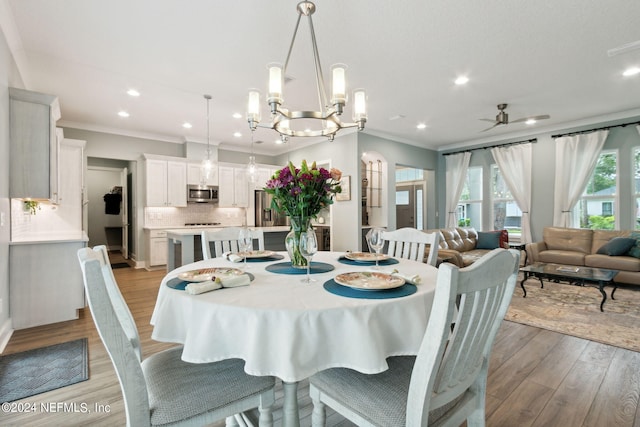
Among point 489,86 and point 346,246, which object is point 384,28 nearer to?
point 489,86

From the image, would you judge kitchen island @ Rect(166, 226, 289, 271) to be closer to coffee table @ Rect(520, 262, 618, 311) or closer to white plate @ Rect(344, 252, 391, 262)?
white plate @ Rect(344, 252, 391, 262)

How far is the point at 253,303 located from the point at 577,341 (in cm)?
302

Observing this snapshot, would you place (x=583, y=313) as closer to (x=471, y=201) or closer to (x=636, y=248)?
(x=636, y=248)

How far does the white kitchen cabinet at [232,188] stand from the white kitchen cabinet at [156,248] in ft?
4.80

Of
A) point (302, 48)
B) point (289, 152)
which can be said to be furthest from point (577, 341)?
point (289, 152)

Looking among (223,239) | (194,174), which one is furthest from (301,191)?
(194,174)

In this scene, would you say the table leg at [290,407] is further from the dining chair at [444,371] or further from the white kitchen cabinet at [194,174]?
the white kitchen cabinet at [194,174]

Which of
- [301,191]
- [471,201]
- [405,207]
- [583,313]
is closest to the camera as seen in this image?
[301,191]

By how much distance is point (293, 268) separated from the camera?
1739mm

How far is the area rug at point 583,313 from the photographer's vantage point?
8.91 ft

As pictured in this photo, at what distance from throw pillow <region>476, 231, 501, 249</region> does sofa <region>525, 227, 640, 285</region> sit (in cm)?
59

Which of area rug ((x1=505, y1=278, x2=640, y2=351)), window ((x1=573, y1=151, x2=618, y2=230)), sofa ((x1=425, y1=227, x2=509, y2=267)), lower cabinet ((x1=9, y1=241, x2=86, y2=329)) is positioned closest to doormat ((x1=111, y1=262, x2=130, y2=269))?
lower cabinet ((x1=9, y1=241, x2=86, y2=329))

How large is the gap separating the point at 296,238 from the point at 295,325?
30.3 inches

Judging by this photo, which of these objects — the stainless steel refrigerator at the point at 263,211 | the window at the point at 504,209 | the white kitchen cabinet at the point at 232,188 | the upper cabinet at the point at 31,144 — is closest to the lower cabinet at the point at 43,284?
the upper cabinet at the point at 31,144
